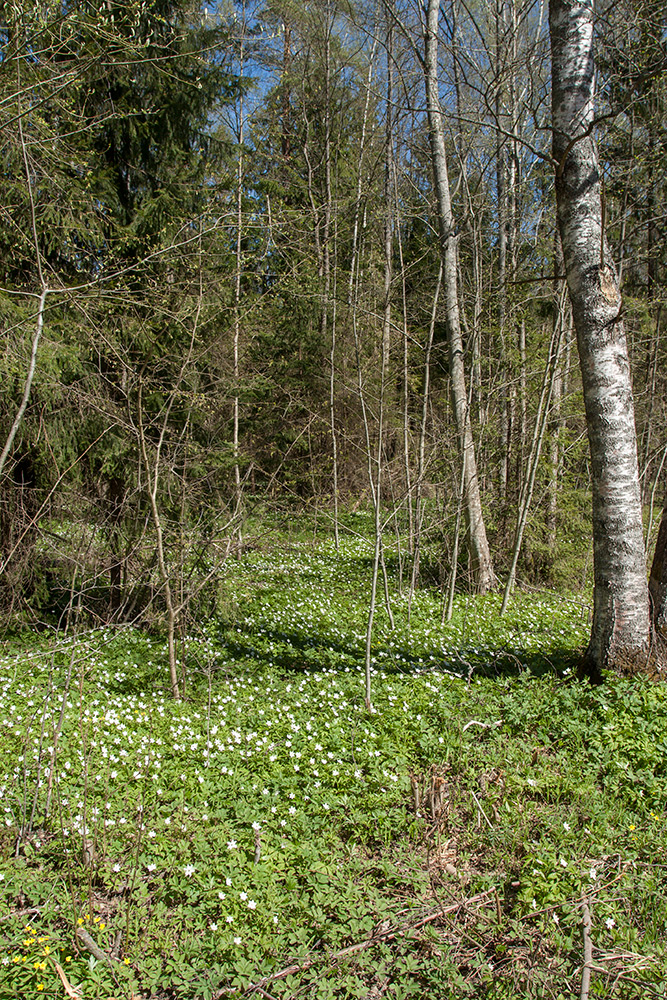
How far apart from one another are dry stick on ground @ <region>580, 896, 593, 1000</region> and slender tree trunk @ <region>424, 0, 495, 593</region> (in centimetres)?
499

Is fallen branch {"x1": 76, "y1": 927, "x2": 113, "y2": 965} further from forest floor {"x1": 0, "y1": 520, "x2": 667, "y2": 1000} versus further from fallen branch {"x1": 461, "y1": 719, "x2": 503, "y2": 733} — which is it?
fallen branch {"x1": 461, "y1": 719, "x2": 503, "y2": 733}

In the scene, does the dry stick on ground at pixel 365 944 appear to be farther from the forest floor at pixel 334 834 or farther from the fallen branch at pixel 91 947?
the fallen branch at pixel 91 947

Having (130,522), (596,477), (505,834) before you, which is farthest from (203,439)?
(505,834)

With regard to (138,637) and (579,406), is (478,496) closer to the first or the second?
(579,406)

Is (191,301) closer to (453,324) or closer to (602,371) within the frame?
(453,324)

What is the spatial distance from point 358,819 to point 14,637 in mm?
4539

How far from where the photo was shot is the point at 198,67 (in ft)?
21.7

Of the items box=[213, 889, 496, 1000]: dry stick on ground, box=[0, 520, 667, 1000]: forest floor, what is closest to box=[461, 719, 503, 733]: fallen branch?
box=[0, 520, 667, 1000]: forest floor

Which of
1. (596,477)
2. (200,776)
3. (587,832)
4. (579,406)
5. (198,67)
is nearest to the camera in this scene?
(587,832)

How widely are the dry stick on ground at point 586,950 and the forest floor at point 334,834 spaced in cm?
4

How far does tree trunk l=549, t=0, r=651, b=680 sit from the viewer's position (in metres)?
4.26

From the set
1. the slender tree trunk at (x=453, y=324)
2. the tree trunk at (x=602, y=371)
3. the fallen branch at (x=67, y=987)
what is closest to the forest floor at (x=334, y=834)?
the fallen branch at (x=67, y=987)

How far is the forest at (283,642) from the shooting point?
8.74 ft

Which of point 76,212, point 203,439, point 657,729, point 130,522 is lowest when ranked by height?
point 657,729
